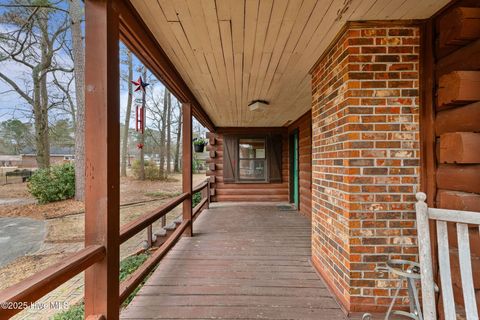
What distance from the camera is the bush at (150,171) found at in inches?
503

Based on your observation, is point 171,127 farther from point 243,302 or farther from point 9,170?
point 243,302

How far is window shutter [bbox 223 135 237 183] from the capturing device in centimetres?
637

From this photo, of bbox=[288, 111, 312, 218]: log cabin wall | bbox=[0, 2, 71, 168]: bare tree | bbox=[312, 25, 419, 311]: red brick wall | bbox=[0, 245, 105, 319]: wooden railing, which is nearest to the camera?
bbox=[0, 245, 105, 319]: wooden railing

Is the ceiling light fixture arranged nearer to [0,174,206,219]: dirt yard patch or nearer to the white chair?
the white chair

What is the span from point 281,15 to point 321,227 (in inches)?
72.3

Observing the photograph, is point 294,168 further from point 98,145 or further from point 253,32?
point 98,145

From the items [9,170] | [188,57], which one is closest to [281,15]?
[188,57]

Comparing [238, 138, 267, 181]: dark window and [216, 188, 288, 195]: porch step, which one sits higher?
[238, 138, 267, 181]: dark window

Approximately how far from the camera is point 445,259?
1.14 meters

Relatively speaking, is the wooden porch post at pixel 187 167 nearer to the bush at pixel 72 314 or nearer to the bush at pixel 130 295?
the bush at pixel 130 295

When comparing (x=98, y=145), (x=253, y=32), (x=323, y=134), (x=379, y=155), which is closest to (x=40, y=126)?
(x=98, y=145)

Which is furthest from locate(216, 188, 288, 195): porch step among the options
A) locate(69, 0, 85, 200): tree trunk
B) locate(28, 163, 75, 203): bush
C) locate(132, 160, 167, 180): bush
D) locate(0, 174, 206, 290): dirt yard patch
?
locate(132, 160, 167, 180): bush

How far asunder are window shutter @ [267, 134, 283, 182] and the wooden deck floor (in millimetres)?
2730

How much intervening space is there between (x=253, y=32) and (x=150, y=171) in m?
12.6
